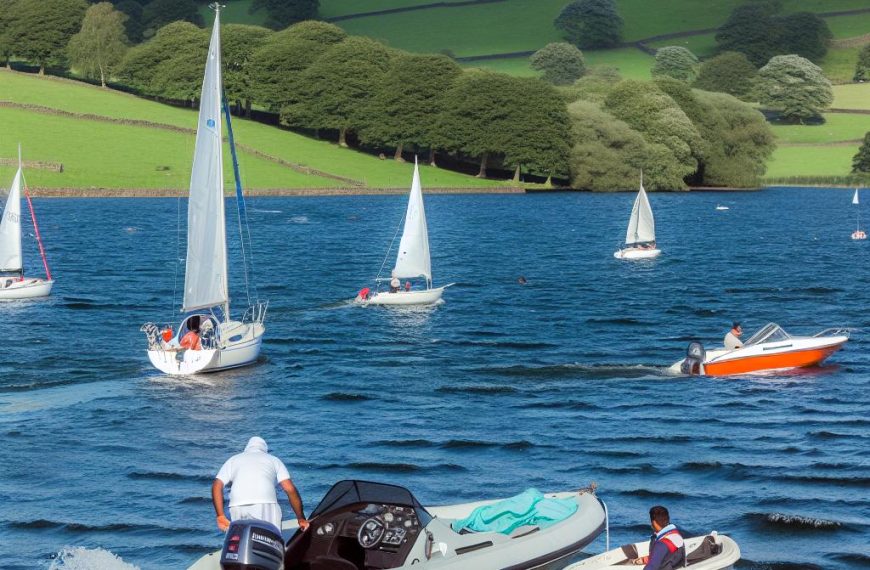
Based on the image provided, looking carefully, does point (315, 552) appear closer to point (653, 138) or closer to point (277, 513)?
point (277, 513)

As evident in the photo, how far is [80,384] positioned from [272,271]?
151ft

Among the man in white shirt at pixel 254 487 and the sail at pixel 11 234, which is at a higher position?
the man in white shirt at pixel 254 487

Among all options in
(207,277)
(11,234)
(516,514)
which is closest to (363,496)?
(516,514)

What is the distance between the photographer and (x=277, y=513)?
71.6 feet

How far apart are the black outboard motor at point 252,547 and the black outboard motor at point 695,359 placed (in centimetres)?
3032

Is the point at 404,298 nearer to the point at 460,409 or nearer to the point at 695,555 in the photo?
the point at 460,409

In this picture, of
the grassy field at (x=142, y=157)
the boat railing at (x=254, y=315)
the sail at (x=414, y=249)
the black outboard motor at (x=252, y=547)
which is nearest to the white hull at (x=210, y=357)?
the boat railing at (x=254, y=315)

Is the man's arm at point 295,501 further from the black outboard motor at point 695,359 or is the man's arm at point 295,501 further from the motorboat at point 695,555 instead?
the black outboard motor at point 695,359

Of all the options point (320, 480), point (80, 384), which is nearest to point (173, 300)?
point (80, 384)

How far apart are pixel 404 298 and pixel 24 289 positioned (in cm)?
2146

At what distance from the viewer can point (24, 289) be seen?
73.8m

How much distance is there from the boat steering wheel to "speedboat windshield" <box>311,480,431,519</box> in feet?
1.22

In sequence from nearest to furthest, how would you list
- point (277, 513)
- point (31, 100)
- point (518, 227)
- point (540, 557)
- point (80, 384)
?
point (277, 513) < point (540, 557) < point (80, 384) < point (518, 227) < point (31, 100)

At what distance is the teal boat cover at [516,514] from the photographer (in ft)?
78.2
